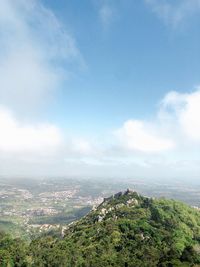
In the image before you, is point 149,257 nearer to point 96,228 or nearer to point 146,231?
point 146,231

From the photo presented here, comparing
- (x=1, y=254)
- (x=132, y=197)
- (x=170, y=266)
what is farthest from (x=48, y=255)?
(x=132, y=197)

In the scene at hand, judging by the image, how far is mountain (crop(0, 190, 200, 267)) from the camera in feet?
331

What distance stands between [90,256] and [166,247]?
→ 23949mm

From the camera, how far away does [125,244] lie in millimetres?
114312

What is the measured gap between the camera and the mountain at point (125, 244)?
100875 mm

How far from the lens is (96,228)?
131500mm

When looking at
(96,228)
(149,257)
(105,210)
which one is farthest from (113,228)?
(105,210)

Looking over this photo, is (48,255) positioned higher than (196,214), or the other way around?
(196,214)

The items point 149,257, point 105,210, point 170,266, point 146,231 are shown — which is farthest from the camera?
point 105,210

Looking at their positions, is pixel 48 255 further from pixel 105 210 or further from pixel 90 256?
pixel 105 210

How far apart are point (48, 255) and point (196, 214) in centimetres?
8051

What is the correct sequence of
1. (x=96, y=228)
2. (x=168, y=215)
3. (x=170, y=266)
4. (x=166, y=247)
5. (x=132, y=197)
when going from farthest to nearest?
(x=132, y=197)
(x=168, y=215)
(x=96, y=228)
(x=166, y=247)
(x=170, y=266)

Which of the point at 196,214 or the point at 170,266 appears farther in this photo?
the point at 196,214

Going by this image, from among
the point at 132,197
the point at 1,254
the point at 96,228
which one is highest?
the point at 132,197
